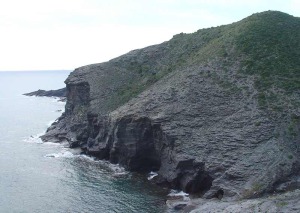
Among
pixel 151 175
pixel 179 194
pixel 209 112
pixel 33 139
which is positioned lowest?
pixel 179 194

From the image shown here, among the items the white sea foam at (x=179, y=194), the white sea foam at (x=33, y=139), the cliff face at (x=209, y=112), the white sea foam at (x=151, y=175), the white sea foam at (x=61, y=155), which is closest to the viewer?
the cliff face at (x=209, y=112)

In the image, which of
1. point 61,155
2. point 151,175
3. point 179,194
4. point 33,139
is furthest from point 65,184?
point 33,139

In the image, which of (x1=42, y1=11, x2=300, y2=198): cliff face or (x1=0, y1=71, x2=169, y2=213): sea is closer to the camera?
(x1=0, y1=71, x2=169, y2=213): sea

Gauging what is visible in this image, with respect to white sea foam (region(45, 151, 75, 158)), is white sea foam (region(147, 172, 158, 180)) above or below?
below

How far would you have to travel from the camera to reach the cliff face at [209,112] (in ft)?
197

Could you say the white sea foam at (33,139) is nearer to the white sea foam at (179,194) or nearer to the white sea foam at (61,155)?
the white sea foam at (61,155)

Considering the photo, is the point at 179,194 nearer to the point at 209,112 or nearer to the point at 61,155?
the point at 209,112

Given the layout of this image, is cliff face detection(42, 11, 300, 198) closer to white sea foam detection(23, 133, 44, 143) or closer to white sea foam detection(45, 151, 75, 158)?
white sea foam detection(23, 133, 44, 143)

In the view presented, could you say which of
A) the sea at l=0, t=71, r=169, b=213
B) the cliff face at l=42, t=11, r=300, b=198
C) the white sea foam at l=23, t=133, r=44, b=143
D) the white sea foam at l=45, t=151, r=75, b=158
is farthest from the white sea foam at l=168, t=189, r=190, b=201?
the white sea foam at l=23, t=133, r=44, b=143

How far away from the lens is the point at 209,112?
70250 millimetres

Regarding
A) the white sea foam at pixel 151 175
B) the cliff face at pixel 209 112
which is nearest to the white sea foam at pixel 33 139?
the cliff face at pixel 209 112

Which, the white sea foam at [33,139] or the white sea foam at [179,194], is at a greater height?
the white sea foam at [33,139]

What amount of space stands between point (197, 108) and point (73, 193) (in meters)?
24.8

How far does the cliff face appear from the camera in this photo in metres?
60.1
